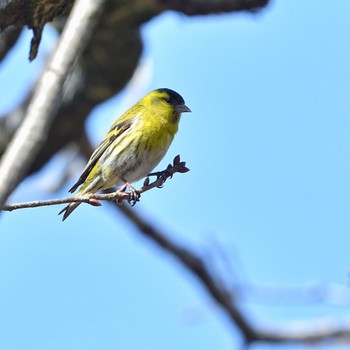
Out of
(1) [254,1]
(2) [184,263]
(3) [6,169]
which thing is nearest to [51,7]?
(3) [6,169]

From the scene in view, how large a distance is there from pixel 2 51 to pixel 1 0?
1545 mm

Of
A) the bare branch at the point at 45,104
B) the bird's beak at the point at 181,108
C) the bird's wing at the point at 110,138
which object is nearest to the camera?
the bare branch at the point at 45,104

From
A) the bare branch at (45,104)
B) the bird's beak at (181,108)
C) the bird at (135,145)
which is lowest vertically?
the bare branch at (45,104)

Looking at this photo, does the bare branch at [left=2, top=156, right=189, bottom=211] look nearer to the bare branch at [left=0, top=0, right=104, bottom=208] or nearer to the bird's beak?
the bare branch at [left=0, top=0, right=104, bottom=208]

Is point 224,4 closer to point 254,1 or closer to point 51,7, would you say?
point 254,1

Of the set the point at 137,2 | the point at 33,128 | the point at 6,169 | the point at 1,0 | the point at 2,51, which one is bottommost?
the point at 6,169

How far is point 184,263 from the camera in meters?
8.36

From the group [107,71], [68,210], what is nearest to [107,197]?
[68,210]

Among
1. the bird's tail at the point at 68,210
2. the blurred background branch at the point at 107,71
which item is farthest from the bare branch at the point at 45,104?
the blurred background branch at the point at 107,71

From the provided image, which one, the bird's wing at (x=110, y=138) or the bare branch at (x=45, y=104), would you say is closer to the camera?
the bare branch at (x=45, y=104)

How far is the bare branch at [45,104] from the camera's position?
2.53m

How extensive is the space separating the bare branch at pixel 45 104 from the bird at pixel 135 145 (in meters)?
2.03

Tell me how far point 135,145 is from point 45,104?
280 centimetres

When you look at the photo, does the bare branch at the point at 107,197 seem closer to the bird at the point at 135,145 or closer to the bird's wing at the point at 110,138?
the bird at the point at 135,145
